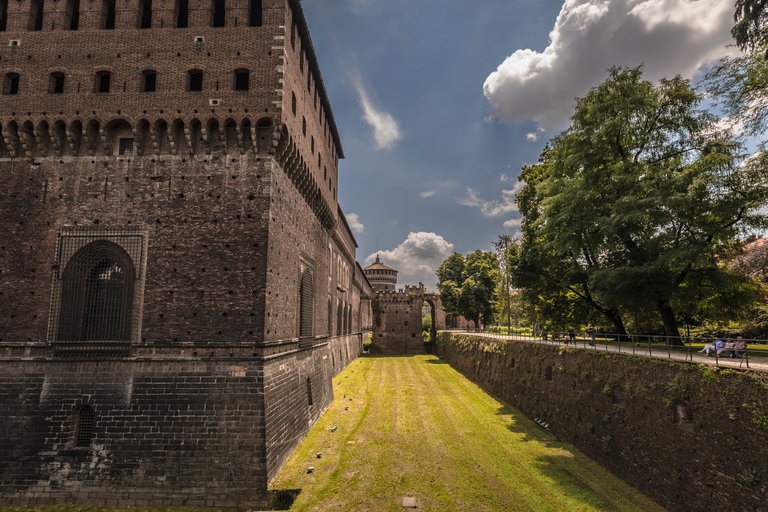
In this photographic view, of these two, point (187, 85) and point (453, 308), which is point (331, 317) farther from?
point (453, 308)

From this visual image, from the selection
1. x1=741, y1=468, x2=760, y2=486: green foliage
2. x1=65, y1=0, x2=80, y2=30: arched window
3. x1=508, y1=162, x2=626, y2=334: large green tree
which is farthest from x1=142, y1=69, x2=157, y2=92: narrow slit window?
x1=741, y1=468, x2=760, y2=486: green foliage

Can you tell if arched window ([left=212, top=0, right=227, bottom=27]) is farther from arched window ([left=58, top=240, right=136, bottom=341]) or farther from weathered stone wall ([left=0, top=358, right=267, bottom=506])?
weathered stone wall ([left=0, top=358, right=267, bottom=506])

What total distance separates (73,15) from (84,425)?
53.8 ft

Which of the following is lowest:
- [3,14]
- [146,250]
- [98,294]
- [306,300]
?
[306,300]

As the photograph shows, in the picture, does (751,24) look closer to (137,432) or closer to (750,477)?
(750,477)

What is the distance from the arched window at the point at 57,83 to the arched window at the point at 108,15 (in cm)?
266

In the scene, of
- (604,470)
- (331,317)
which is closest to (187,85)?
(331,317)

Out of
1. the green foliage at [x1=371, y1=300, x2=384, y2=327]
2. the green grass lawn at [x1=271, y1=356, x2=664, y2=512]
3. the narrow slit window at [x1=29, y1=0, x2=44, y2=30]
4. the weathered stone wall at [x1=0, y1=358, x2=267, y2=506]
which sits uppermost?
the narrow slit window at [x1=29, y1=0, x2=44, y2=30]

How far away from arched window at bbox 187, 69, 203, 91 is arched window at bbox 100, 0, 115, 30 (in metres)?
4.23

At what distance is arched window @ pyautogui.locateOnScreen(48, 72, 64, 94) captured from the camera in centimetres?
1507

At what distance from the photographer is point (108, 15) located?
1612cm

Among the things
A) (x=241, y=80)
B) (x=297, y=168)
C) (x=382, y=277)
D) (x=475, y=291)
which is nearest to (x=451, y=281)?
(x=475, y=291)

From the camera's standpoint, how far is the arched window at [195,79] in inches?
592

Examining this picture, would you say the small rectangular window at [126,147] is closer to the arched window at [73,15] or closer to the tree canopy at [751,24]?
the arched window at [73,15]
